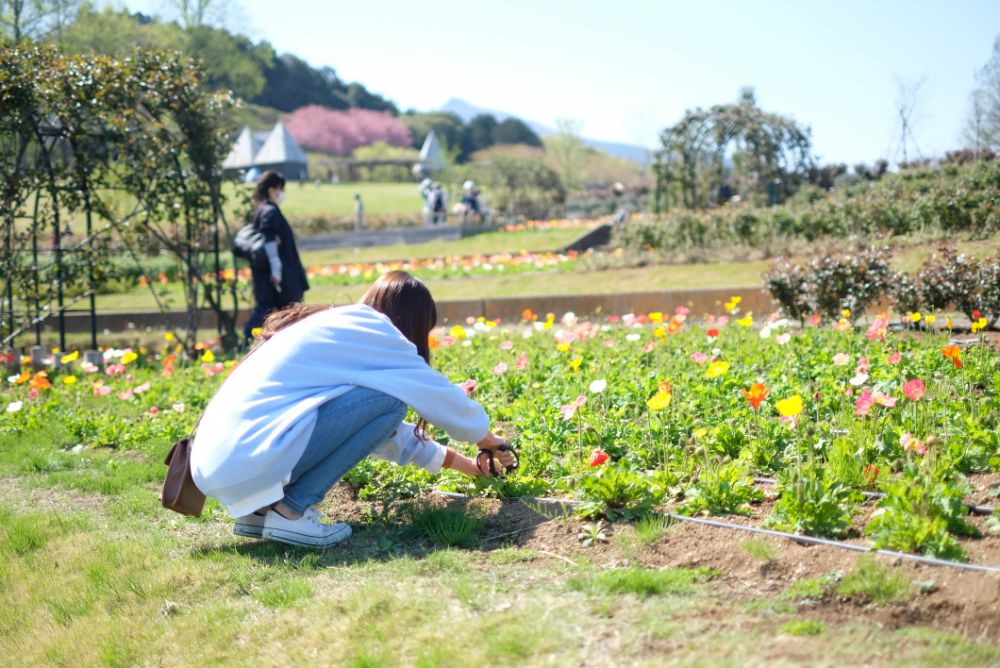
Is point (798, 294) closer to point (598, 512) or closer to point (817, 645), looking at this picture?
point (598, 512)

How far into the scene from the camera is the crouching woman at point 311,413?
3.54 metres

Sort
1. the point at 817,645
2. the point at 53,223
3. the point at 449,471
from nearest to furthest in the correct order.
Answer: the point at 817,645 → the point at 449,471 → the point at 53,223

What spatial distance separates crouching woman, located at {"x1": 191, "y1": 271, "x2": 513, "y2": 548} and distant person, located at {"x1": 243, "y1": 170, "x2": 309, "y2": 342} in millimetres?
4834

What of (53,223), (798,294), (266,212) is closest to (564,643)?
(798,294)

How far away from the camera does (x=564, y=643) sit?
8.61 feet

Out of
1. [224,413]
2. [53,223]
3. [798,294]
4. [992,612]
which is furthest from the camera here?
[53,223]

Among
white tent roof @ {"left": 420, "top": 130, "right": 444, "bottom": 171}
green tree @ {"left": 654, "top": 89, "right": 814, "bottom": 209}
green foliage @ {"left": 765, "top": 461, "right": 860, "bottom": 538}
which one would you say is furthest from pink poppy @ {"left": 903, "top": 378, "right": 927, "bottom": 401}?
white tent roof @ {"left": 420, "top": 130, "right": 444, "bottom": 171}

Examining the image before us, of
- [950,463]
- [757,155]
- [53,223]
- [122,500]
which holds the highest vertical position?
[757,155]

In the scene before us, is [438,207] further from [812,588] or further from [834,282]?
[812,588]

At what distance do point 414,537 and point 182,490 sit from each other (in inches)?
35.6

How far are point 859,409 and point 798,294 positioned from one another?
4.42m

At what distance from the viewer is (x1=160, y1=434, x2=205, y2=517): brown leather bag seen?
3787 mm

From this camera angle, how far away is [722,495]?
11.8 feet

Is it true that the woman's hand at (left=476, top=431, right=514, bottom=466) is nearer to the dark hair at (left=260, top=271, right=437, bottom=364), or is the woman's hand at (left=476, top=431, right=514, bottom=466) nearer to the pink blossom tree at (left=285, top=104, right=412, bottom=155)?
the dark hair at (left=260, top=271, right=437, bottom=364)
